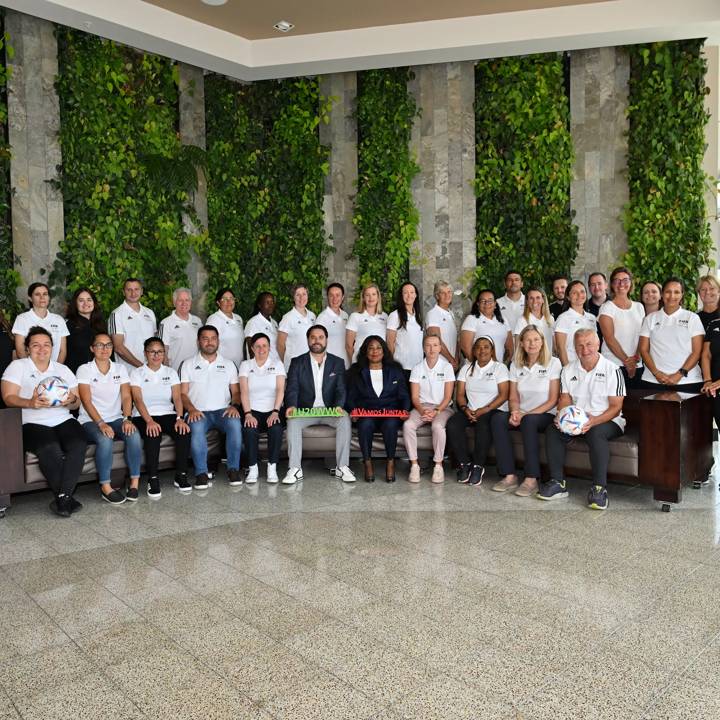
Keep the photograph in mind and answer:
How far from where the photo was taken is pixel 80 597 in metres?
3.45

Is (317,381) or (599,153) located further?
(599,153)

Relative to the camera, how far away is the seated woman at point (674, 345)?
18.2 feet

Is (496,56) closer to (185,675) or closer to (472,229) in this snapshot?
(472,229)

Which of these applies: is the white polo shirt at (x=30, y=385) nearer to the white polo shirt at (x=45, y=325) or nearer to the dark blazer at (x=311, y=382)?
the white polo shirt at (x=45, y=325)

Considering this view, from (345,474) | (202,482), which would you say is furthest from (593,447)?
(202,482)

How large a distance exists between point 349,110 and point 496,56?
67.4 inches

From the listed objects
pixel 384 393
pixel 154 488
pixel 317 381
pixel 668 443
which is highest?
pixel 317 381

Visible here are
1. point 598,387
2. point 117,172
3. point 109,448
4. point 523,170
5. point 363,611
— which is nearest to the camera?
point 363,611

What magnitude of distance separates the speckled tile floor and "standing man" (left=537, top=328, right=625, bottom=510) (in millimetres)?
268

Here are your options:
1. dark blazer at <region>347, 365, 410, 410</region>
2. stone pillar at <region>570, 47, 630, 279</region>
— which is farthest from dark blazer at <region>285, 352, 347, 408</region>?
stone pillar at <region>570, 47, 630, 279</region>

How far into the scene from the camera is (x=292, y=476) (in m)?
5.73

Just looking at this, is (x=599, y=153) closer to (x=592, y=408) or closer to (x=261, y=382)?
(x=592, y=408)

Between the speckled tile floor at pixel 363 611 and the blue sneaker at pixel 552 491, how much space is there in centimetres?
14

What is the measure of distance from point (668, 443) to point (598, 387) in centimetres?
60
